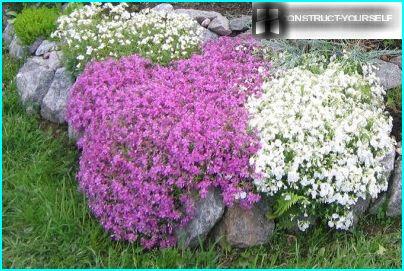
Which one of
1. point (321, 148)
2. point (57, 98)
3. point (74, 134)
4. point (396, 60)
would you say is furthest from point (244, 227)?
point (396, 60)

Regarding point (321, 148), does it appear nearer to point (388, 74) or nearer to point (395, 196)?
point (395, 196)

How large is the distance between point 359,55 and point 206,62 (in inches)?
60.4

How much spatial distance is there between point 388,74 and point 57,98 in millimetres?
3359

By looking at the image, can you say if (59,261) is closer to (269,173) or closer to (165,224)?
(165,224)

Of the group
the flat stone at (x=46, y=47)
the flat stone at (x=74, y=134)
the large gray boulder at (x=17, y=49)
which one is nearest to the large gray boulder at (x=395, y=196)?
the flat stone at (x=74, y=134)

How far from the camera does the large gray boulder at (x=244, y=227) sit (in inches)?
172

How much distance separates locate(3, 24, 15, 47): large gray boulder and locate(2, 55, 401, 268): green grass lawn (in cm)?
310

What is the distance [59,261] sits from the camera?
171 inches

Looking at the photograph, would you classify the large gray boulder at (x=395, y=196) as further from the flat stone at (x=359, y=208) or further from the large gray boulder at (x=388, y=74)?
the large gray boulder at (x=388, y=74)

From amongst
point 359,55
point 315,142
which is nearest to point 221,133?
point 315,142

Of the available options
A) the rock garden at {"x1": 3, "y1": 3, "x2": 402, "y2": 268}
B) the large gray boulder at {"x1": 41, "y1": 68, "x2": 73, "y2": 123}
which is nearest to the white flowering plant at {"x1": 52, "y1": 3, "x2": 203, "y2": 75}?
the rock garden at {"x1": 3, "y1": 3, "x2": 402, "y2": 268}

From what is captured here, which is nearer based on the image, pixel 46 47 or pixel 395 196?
pixel 395 196

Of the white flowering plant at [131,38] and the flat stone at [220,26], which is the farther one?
the flat stone at [220,26]

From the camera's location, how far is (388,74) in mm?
5547
